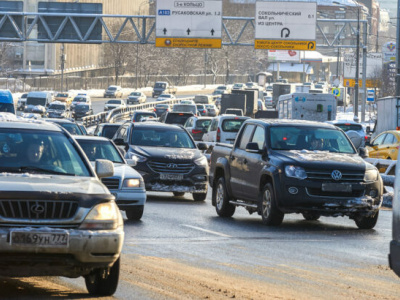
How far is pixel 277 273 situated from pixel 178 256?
1.73 meters

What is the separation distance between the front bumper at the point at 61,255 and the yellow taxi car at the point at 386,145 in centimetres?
2268

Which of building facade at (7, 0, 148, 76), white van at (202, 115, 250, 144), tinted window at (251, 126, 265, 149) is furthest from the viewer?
building facade at (7, 0, 148, 76)

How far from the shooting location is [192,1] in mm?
55156

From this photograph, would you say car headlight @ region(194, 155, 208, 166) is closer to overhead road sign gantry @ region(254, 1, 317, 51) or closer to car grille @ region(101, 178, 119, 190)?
car grille @ region(101, 178, 119, 190)

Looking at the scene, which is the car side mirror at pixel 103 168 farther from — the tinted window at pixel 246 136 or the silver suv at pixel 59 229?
the tinted window at pixel 246 136

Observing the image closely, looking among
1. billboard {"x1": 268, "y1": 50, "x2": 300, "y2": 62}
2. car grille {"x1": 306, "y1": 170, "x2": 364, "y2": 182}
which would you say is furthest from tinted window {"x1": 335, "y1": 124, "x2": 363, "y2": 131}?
billboard {"x1": 268, "y1": 50, "x2": 300, "y2": 62}

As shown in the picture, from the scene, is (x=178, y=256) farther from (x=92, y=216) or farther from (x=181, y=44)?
(x=181, y=44)

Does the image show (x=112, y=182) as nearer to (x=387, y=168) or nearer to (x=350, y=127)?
(x=387, y=168)

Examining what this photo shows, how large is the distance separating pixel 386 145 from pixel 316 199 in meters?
15.6

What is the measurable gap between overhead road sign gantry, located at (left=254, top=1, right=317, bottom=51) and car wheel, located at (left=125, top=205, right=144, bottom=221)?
3827 cm

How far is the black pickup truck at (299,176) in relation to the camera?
54.5 feet

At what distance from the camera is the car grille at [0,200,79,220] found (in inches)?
340

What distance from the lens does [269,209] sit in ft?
56.1

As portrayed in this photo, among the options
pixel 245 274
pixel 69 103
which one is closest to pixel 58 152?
pixel 245 274
